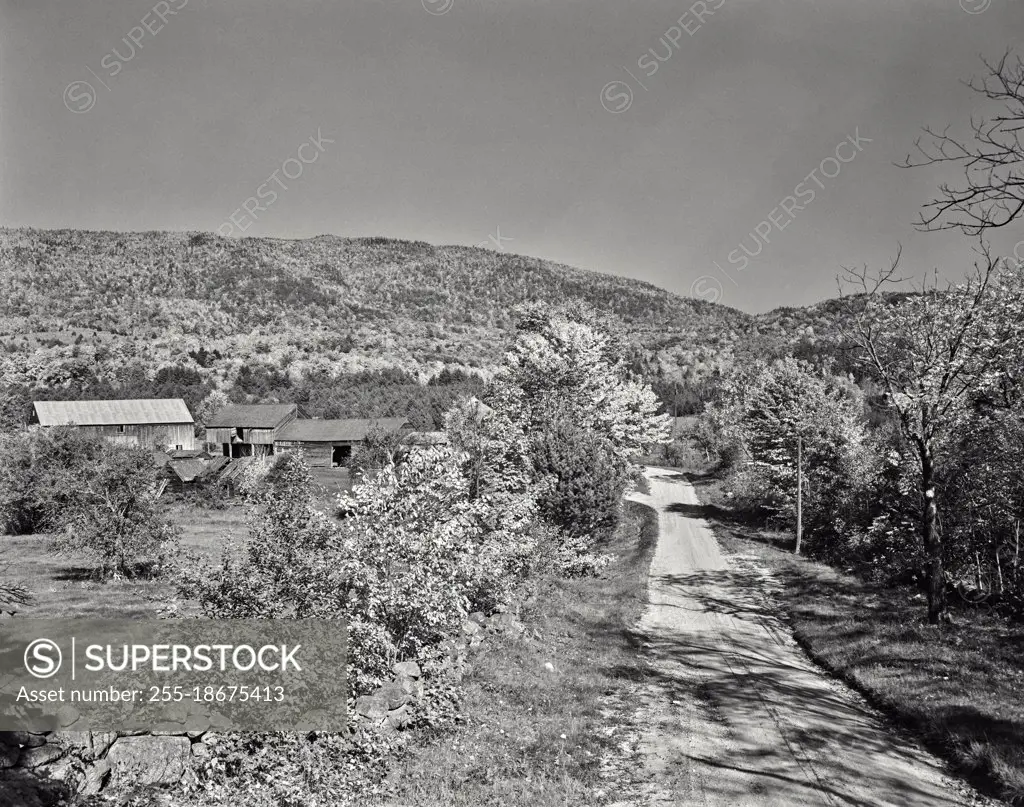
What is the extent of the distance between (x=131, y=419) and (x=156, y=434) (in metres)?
3.15

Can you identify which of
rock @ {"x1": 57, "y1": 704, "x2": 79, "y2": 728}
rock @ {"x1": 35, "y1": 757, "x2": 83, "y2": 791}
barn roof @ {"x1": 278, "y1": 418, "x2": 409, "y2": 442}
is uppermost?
barn roof @ {"x1": 278, "y1": 418, "x2": 409, "y2": 442}

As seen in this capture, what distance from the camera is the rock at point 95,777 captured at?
7.27 meters

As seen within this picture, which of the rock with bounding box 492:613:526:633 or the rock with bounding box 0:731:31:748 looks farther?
the rock with bounding box 492:613:526:633

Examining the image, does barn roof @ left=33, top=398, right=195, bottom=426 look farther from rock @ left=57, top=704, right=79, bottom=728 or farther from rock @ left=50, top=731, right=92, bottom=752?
rock @ left=50, top=731, right=92, bottom=752

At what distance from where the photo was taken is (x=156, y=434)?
68875 millimetres

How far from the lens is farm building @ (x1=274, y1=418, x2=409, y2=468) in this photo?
6412 centimetres

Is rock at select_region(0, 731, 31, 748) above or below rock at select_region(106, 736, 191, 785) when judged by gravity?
above

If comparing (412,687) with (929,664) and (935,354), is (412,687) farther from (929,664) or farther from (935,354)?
(935,354)

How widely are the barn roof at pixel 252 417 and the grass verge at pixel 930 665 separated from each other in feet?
199

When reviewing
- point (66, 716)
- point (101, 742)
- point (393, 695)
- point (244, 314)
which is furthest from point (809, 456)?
point (244, 314)

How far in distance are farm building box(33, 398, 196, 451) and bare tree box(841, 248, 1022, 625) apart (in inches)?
2590

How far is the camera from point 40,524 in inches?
1453

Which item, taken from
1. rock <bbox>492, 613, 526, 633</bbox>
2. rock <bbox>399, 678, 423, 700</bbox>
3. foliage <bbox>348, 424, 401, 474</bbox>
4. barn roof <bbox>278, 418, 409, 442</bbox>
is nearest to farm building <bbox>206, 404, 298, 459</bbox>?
barn roof <bbox>278, 418, 409, 442</bbox>

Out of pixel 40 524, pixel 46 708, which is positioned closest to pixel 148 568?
pixel 40 524
